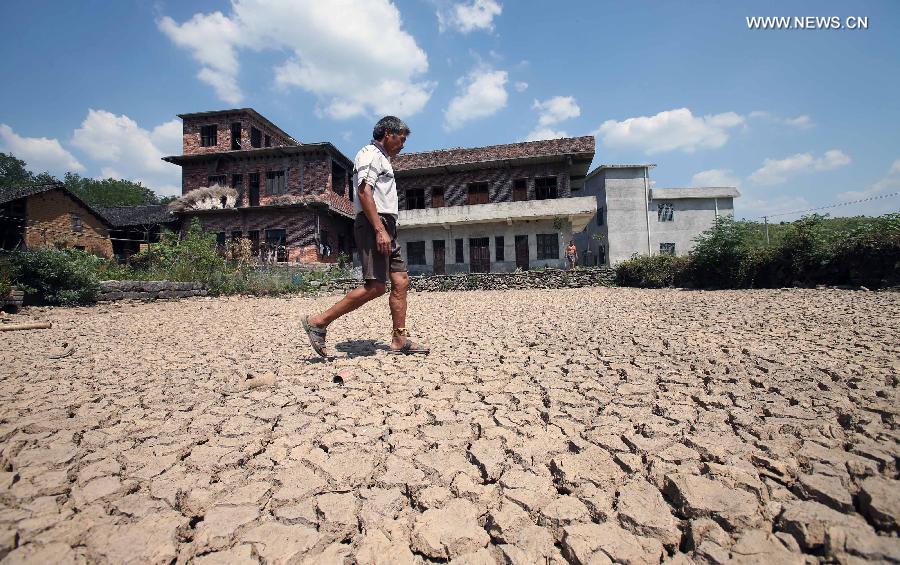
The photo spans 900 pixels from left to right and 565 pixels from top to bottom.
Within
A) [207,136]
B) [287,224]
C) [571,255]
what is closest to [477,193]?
[571,255]

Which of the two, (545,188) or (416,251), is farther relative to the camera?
(416,251)

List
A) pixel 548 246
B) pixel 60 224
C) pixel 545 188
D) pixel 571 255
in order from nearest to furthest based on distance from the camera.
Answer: pixel 571 255
pixel 548 246
pixel 545 188
pixel 60 224

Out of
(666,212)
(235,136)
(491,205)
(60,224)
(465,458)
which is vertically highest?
(235,136)

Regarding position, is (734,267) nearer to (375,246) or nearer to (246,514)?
(375,246)

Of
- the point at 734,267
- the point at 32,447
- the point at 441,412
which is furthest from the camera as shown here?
the point at 734,267

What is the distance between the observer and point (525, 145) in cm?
1789

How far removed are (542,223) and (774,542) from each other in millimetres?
17452

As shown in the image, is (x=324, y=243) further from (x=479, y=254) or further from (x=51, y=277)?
(x=51, y=277)

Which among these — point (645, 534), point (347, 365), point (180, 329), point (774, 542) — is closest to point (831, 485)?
point (774, 542)

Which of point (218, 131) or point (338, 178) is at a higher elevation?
point (218, 131)

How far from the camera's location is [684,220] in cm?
2286

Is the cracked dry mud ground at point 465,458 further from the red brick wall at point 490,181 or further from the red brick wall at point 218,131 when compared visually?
the red brick wall at point 218,131

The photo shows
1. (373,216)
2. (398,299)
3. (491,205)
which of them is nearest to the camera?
(373,216)

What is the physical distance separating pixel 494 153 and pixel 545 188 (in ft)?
9.37
